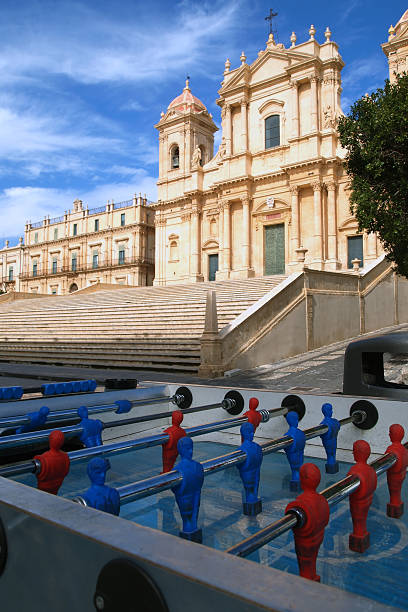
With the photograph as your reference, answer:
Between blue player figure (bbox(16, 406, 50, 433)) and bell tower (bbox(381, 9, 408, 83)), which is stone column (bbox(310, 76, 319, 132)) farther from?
blue player figure (bbox(16, 406, 50, 433))

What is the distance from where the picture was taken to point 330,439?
287 centimetres

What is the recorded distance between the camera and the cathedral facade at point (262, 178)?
26578mm

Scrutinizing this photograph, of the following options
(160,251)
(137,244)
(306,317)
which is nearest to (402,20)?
(160,251)

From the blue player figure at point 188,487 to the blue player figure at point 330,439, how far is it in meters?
1.23

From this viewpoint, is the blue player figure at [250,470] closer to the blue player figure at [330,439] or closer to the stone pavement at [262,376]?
the blue player figure at [330,439]

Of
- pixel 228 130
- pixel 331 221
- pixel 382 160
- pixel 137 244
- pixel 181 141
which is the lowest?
pixel 382 160

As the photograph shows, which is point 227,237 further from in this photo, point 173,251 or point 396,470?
point 396,470

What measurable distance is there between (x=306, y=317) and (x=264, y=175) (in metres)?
15.9

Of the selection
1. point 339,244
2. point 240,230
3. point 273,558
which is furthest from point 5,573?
point 240,230

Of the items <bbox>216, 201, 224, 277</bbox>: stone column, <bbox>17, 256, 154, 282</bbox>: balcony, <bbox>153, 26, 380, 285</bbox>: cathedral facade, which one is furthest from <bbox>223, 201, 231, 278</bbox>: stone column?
<bbox>17, 256, 154, 282</bbox>: balcony

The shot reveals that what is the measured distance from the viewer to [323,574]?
186 cm

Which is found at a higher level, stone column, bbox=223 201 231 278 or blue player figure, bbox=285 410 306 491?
stone column, bbox=223 201 231 278

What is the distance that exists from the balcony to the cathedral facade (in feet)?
37.7

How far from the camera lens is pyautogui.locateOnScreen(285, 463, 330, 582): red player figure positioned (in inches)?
52.9
